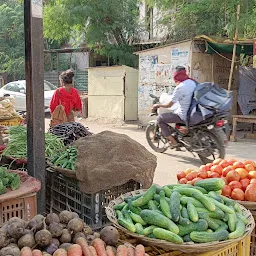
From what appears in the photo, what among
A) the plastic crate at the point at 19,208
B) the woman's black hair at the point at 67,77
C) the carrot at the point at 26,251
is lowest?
the plastic crate at the point at 19,208

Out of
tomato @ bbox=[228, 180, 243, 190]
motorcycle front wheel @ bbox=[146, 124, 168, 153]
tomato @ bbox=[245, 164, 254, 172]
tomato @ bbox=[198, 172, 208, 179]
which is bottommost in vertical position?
motorcycle front wheel @ bbox=[146, 124, 168, 153]

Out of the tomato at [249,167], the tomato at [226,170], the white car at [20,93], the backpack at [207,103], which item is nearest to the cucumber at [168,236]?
the tomato at [226,170]

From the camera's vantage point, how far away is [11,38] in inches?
1109

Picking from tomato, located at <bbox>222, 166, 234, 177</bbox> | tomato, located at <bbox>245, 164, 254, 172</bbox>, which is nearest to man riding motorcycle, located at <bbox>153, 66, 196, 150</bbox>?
tomato, located at <bbox>245, 164, 254, 172</bbox>

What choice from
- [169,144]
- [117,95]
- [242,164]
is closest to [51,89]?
[117,95]

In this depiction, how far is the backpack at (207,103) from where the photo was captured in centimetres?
717

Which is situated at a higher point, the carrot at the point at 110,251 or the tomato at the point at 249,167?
the tomato at the point at 249,167

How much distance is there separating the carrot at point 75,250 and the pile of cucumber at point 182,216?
1.83 feet

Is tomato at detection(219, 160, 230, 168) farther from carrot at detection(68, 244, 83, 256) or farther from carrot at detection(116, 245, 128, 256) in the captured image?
carrot at detection(68, 244, 83, 256)

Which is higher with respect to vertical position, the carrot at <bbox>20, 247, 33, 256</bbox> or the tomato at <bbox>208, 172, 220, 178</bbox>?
the carrot at <bbox>20, 247, 33, 256</bbox>

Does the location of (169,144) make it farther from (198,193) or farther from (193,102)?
(198,193)

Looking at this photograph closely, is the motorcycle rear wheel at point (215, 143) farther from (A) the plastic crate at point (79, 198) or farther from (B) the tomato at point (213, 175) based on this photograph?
(A) the plastic crate at point (79, 198)

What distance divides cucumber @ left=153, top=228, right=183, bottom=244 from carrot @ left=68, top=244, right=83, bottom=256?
0.59m

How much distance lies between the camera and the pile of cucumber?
2.58m
